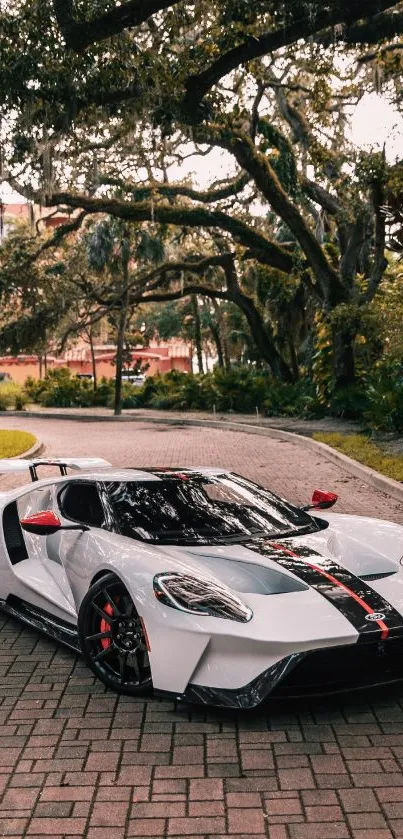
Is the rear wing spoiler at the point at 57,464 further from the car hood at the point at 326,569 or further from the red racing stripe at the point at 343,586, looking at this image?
the red racing stripe at the point at 343,586

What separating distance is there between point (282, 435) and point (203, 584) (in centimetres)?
2019

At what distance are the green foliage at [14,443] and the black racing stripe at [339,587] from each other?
15.2 meters

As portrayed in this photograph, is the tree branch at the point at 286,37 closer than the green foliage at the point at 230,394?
Yes

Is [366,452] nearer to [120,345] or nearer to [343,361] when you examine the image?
[343,361]

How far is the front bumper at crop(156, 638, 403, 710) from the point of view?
4270 mm

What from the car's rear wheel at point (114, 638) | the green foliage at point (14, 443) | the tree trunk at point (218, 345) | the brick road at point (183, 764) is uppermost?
the tree trunk at point (218, 345)

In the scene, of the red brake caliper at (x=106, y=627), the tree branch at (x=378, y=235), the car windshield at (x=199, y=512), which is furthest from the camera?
the tree branch at (x=378, y=235)

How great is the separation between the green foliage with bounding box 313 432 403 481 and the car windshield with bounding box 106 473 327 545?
8.14m

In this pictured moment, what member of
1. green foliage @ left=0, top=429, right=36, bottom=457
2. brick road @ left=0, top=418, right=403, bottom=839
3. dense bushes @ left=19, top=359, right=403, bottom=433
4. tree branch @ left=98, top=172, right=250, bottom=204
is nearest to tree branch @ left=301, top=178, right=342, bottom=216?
tree branch @ left=98, top=172, right=250, bottom=204

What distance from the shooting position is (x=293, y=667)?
168 inches

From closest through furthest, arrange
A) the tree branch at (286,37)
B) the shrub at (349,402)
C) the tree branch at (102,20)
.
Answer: the tree branch at (102,20) → the tree branch at (286,37) → the shrub at (349,402)

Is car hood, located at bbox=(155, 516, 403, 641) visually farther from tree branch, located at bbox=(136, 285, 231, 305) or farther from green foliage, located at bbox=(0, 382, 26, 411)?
green foliage, located at bbox=(0, 382, 26, 411)

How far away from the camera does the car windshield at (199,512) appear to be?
5434mm

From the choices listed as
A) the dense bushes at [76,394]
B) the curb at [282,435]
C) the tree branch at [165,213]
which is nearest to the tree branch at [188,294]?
the dense bushes at [76,394]
